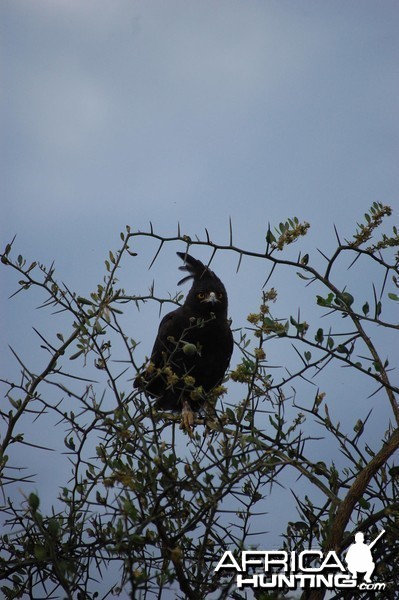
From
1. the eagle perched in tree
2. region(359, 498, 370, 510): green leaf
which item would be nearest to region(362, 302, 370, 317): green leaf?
region(359, 498, 370, 510): green leaf

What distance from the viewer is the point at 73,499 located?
12.5ft

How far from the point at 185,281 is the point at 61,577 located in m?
4.38

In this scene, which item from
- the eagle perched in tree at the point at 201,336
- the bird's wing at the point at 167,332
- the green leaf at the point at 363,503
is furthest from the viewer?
the bird's wing at the point at 167,332

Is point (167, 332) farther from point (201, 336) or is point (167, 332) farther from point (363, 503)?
point (363, 503)

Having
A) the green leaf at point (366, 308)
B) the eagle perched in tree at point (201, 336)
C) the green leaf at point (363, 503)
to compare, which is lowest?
the green leaf at point (363, 503)

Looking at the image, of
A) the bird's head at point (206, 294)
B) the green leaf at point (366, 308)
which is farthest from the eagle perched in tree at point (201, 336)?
the green leaf at point (366, 308)

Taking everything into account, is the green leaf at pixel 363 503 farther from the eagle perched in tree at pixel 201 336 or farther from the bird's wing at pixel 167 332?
the bird's wing at pixel 167 332

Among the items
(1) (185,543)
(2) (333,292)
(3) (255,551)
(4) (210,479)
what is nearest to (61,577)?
(4) (210,479)

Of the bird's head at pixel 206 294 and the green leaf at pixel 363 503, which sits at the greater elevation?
the bird's head at pixel 206 294

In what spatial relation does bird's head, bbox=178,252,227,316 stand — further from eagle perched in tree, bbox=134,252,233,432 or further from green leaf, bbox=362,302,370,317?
green leaf, bbox=362,302,370,317

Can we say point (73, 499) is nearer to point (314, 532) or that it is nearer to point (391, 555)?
point (314, 532)

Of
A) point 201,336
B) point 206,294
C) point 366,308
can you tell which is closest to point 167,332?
point 201,336

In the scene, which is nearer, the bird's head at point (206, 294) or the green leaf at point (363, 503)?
the green leaf at point (363, 503)

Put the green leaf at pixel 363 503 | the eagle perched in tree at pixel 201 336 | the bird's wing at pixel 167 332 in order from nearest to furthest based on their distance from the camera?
the green leaf at pixel 363 503 → the eagle perched in tree at pixel 201 336 → the bird's wing at pixel 167 332
